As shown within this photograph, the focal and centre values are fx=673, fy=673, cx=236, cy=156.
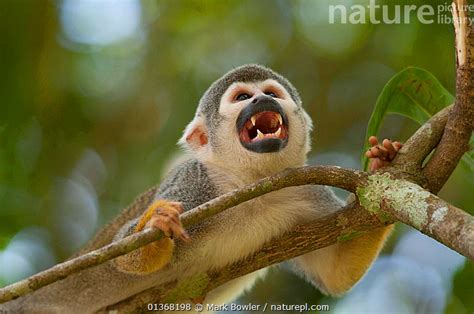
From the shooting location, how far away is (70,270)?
2.60 metres

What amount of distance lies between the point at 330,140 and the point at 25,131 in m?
2.84

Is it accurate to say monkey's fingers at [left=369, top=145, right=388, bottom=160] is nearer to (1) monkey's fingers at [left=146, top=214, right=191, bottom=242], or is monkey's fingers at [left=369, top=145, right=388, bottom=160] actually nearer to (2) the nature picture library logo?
(1) monkey's fingers at [left=146, top=214, right=191, bottom=242]

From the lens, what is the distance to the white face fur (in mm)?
4094

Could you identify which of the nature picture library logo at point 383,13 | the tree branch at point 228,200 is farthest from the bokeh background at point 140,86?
the tree branch at point 228,200

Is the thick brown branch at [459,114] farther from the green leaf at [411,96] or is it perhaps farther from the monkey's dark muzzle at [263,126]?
the monkey's dark muzzle at [263,126]

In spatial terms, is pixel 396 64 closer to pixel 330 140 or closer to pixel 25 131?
pixel 330 140

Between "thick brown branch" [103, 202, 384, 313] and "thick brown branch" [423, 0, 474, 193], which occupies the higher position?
"thick brown branch" [423, 0, 474, 193]

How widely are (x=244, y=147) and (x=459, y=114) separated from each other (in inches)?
55.9

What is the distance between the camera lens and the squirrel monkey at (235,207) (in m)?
3.98

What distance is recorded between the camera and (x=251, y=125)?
4.11m

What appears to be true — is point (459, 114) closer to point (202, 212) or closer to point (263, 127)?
point (202, 212)

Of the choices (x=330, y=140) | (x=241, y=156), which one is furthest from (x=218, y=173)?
(x=330, y=140)

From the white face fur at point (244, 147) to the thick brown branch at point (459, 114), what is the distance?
3.60 ft

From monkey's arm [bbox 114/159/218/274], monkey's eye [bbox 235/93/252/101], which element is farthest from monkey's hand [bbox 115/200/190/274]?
monkey's eye [bbox 235/93/252/101]
